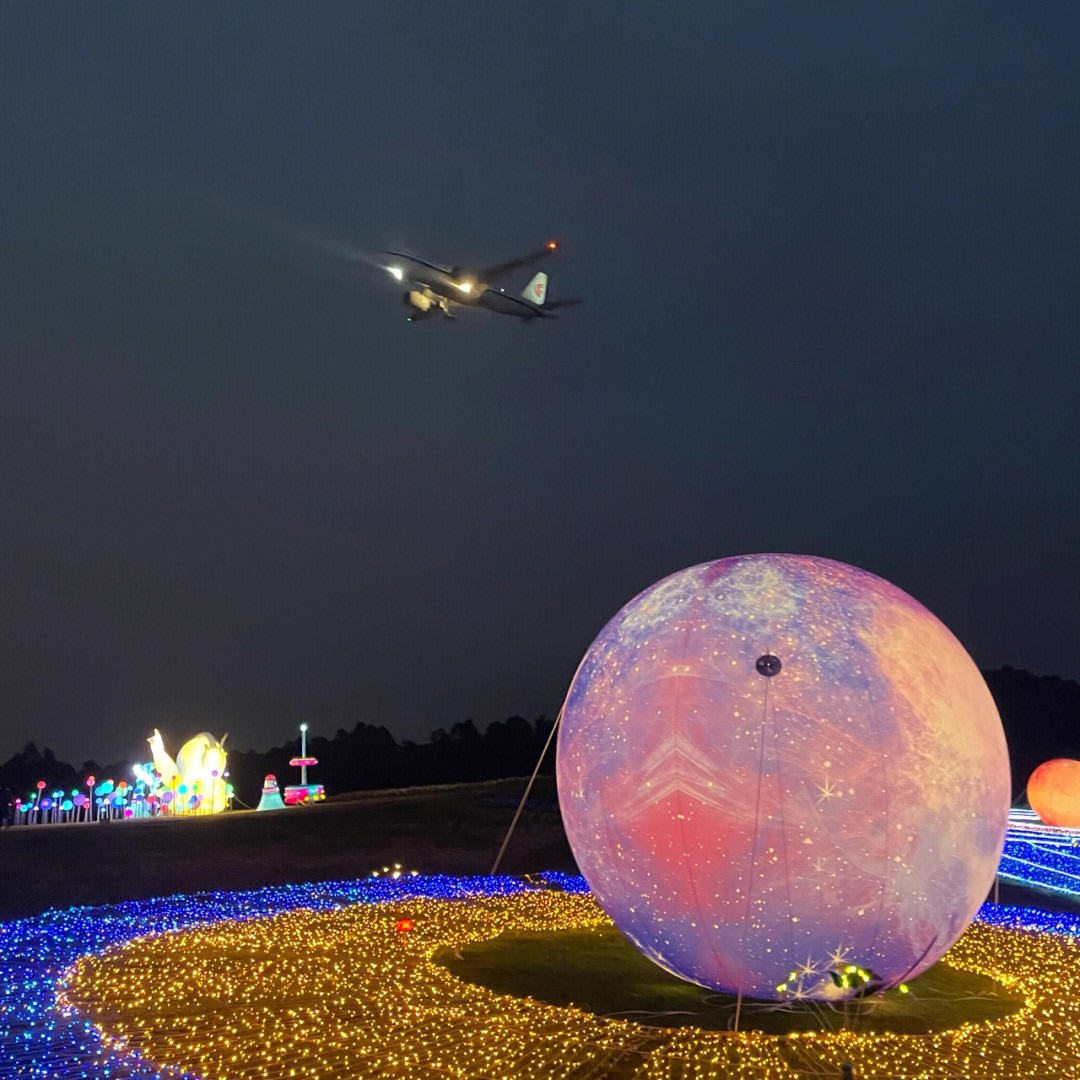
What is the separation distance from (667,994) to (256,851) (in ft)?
47.0

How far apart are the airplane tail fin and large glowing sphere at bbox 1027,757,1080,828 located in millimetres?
33645

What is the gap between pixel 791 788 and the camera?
7859 millimetres

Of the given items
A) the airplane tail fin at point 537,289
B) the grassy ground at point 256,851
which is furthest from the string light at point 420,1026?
the airplane tail fin at point 537,289

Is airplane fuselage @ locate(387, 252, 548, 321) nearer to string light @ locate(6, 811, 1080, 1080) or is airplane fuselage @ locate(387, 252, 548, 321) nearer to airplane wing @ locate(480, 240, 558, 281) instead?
airplane wing @ locate(480, 240, 558, 281)

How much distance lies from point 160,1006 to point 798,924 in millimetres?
4868

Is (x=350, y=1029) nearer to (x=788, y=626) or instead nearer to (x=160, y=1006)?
(x=160, y=1006)

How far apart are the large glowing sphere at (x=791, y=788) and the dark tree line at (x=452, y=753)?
123 feet

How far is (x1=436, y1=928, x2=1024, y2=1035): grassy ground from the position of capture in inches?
320

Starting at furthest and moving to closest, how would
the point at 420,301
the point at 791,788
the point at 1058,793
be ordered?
the point at 420,301 < the point at 1058,793 < the point at 791,788

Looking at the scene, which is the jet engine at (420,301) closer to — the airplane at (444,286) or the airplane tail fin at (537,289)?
the airplane at (444,286)

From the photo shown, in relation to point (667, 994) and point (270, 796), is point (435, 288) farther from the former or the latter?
point (667, 994)

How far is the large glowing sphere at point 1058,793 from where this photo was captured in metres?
19.6

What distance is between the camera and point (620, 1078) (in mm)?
6809

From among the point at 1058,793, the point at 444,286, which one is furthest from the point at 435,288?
the point at 1058,793
